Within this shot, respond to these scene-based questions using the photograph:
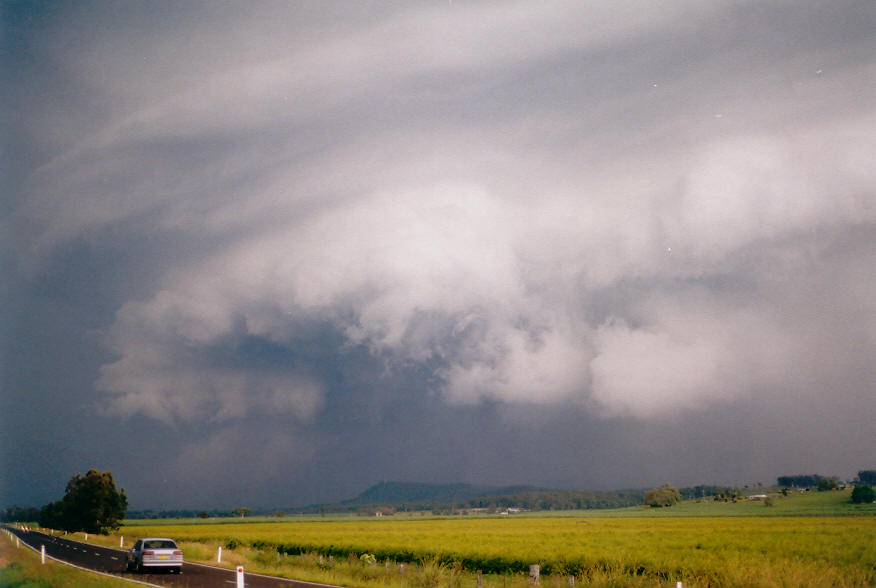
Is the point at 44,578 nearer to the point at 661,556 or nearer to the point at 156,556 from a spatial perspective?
the point at 156,556

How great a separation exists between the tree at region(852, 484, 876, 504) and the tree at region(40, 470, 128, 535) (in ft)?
319

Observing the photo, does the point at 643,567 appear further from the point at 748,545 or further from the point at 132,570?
the point at 132,570

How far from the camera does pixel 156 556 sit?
97.9 ft

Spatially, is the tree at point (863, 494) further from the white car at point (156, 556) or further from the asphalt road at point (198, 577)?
the white car at point (156, 556)

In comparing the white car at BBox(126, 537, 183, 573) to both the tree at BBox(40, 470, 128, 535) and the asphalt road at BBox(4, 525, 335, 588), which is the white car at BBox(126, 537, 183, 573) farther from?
the tree at BBox(40, 470, 128, 535)

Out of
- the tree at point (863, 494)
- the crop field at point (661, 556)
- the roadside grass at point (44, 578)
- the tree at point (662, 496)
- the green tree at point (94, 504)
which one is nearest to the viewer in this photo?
the roadside grass at point (44, 578)

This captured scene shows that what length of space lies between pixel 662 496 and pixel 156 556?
167 m

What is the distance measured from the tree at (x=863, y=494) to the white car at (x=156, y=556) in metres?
97.6

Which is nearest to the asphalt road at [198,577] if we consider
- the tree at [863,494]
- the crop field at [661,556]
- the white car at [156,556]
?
the white car at [156,556]

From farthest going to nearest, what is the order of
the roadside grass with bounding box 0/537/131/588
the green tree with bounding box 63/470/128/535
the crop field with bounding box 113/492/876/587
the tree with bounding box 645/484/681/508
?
1. the tree with bounding box 645/484/681/508
2. the green tree with bounding box 63/470/128/535
3. the crop field with bounding box 113/492/876/587
4. the roadside grass with bounding box 0/537/131/588

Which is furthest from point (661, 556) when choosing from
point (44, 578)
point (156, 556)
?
point (44, 578)

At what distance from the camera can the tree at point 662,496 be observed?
176 metres

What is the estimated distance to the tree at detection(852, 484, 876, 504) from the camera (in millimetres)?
98250

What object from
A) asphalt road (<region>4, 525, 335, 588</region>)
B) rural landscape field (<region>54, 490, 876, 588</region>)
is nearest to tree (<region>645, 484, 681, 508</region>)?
rural landscape field (<region>54, 490, 876, 588</region>)
